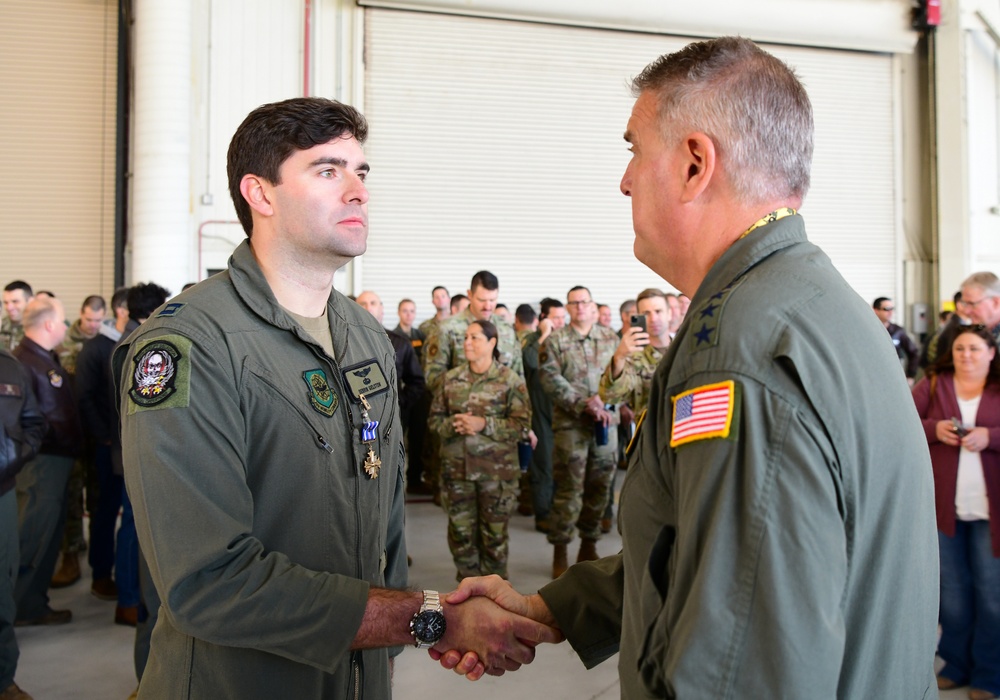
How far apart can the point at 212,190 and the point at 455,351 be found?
4.85 metres

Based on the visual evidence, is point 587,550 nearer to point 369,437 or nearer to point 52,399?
point 52,399

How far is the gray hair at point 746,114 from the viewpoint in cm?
121

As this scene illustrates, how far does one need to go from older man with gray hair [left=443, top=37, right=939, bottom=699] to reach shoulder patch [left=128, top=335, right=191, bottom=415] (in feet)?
2.77

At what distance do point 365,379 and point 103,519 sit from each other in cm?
394

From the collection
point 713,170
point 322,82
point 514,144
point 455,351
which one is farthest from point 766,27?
point 713,170

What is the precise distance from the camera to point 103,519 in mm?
5020

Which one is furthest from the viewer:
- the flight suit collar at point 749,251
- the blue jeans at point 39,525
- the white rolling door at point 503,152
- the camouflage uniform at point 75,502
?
the white rolling door at point 503,152

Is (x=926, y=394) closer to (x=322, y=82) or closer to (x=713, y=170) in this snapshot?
(x=713, y=170)

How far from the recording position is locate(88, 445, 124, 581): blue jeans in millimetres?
5000

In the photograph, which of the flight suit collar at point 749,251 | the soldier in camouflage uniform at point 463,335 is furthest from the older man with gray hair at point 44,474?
the flight suit collar at point 749,251

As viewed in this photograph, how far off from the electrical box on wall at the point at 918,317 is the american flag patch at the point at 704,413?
12.4m

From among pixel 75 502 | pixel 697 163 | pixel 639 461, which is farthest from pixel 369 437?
pixel 75 502

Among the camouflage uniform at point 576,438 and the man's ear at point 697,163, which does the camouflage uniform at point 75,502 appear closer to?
the camouflage uniform at point 576,438

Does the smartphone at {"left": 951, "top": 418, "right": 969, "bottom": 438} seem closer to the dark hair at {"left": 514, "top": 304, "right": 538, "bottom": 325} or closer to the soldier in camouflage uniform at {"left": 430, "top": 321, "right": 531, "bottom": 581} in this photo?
→ the soldier in camouflage uniform at {"left": 430, "top": 321, "right": 531, "bottom": 581}
